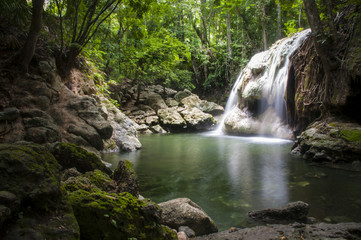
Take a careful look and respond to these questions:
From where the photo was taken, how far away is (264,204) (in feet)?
13.1

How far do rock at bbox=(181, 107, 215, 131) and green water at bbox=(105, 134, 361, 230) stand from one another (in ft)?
27.3

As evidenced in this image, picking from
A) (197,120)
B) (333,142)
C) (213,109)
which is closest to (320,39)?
(333,142)

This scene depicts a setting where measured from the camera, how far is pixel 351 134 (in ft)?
20.6

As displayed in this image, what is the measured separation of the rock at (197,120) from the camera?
16438 mm

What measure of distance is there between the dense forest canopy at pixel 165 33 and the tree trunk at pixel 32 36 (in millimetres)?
24

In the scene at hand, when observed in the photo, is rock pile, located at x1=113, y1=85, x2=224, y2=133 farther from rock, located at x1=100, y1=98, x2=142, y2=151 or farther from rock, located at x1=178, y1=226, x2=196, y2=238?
rock, located at x1=178, y1=226, x2=196, y2=238

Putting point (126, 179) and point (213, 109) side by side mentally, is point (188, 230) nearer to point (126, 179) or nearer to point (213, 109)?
point (126, 179)

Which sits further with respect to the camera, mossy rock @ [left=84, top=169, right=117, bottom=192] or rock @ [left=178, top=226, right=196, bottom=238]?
mossy rock @ [left=84, top=169, right=117, bottom=192]

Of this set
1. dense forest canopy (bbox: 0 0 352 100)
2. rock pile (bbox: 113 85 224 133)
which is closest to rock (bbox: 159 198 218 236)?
dense forest canopy (bbox: 0 0 352 100)

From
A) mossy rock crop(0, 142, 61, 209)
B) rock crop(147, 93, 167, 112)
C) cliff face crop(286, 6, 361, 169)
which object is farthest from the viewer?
rock crop(147, 93, 167, 112)

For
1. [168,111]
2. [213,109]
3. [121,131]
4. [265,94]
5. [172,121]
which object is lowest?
[121,131]

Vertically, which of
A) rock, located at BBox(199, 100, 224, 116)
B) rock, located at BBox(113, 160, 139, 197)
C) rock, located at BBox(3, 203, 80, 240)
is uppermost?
rock, located at BBox(199, 100, 224, 116)

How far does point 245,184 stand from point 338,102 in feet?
15.4

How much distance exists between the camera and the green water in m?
3.68
